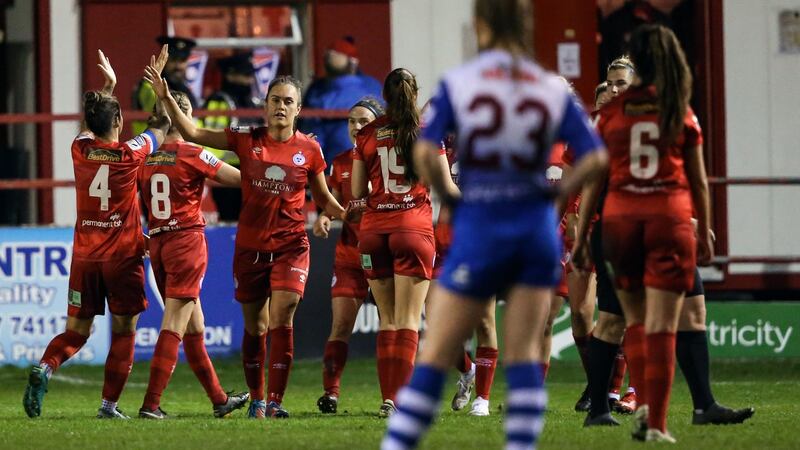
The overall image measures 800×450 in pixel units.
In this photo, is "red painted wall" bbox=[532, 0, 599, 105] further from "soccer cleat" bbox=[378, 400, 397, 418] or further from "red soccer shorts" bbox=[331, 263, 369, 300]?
"soccer cleat" bbox=[378, 400, 397, 418]

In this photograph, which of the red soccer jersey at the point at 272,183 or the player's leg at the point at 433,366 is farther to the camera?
the red soccer jersey at the point at 272,183

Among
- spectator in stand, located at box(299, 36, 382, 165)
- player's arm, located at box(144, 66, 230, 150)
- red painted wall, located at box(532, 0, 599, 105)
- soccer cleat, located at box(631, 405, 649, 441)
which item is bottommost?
soccer cleat, located at box(631, 405, 649, 441)

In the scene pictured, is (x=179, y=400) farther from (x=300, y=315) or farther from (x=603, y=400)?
(x=603, y=400)

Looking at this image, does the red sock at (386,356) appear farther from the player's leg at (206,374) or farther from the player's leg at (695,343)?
the player's leg at (695,343)

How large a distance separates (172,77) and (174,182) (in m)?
5.11

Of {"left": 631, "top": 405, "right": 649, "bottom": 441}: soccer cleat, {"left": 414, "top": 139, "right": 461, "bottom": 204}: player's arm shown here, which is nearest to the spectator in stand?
{"left": 631, "top": 405, "right": 649, "bottom": 441}: soccer cleat

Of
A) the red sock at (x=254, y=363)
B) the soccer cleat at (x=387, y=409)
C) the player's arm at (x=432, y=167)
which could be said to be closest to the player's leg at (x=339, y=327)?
the red sock at (x=254, y=363)

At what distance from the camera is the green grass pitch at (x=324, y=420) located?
8609mm

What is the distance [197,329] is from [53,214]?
6240mm

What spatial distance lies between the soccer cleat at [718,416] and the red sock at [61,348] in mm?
3929

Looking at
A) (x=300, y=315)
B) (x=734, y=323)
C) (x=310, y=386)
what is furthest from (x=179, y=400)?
(x=734, y=323)

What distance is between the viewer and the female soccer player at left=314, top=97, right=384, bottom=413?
37.0 feet

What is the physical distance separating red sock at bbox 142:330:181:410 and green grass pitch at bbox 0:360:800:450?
0.22 metres

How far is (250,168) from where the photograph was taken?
1062cm
